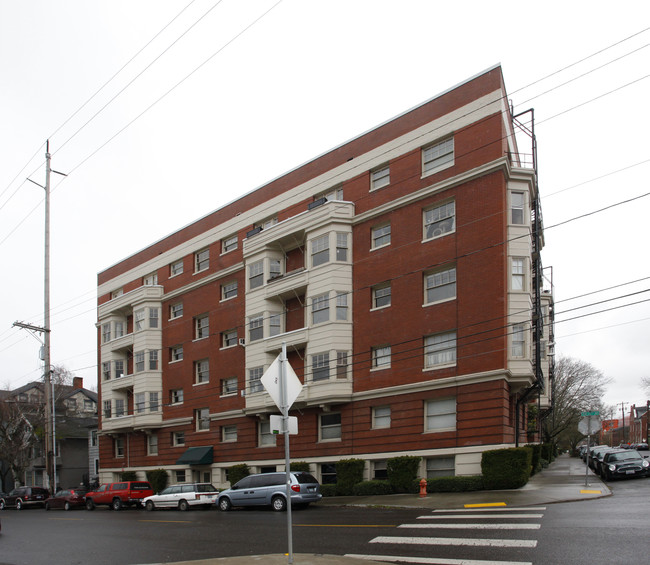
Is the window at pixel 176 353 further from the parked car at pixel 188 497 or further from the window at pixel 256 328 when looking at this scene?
the parked car at pixel 188 497

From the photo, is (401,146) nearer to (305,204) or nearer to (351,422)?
(305,204)

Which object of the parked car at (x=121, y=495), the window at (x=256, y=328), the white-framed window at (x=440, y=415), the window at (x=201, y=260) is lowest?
the parked car at (x=121, y=495)

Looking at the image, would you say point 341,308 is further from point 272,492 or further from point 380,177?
point 272,492

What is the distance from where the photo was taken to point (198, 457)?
126ft

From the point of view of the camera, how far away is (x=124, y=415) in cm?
4697

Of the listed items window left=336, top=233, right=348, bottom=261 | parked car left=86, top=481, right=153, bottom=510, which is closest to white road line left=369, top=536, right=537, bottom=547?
window left=336, top=233, right=348, bottom=261

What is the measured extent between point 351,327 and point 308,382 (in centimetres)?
349

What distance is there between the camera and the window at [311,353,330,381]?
31.1m

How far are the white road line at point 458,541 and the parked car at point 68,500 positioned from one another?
101 ft

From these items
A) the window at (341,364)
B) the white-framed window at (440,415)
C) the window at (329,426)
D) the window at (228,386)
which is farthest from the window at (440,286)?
the window at (228,386)

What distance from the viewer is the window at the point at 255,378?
117 feet

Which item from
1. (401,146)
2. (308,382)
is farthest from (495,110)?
(308,382)

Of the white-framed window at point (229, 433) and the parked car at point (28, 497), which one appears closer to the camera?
the white-framed window at point (229, 433)

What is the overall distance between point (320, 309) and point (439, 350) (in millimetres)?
6923
